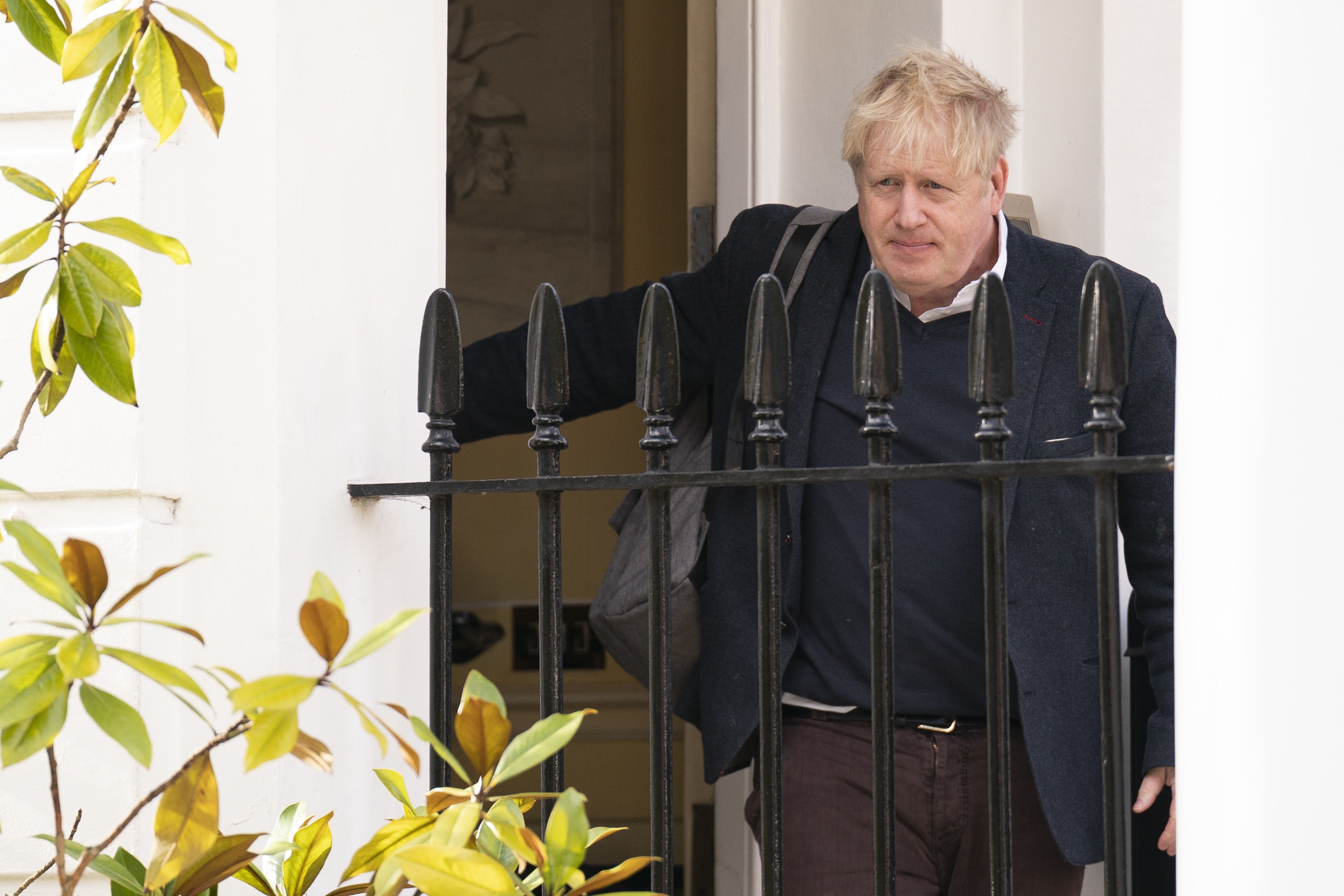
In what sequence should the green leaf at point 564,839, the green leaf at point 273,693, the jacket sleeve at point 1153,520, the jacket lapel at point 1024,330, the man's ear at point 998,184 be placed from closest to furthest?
the green leaf at point 273,693
the green leaf at point 564,839
the jacket sleeve at point 1153,520
the jacket lapel at point 1024,330
the man's ear at point 998,184

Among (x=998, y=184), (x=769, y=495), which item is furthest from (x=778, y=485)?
(x=998, y=184)

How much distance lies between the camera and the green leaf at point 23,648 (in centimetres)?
86

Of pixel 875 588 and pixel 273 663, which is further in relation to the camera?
pixel 273 663

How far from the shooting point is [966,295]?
2133mm

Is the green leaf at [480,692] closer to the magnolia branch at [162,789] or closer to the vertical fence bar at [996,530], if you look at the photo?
the magnolia branch at [162,789]

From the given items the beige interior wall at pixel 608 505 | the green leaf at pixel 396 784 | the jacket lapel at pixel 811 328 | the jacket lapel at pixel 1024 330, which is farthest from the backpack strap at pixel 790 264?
the beige interior wall at pixel 608 505

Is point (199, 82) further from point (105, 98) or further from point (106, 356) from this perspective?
point (106, 356)

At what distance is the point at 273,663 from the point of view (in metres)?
1.55

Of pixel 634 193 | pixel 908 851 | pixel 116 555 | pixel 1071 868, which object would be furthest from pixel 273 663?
pixel 634 193

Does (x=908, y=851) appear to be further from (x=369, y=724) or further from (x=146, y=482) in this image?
(x=369, y=724)

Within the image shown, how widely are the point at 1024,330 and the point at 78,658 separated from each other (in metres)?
1.62

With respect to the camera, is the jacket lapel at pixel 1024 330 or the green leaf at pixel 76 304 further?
the jacket lapel at pixel 1024 330

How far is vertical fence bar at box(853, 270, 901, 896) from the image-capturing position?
53.2 inches

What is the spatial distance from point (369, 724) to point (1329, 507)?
0.75m
